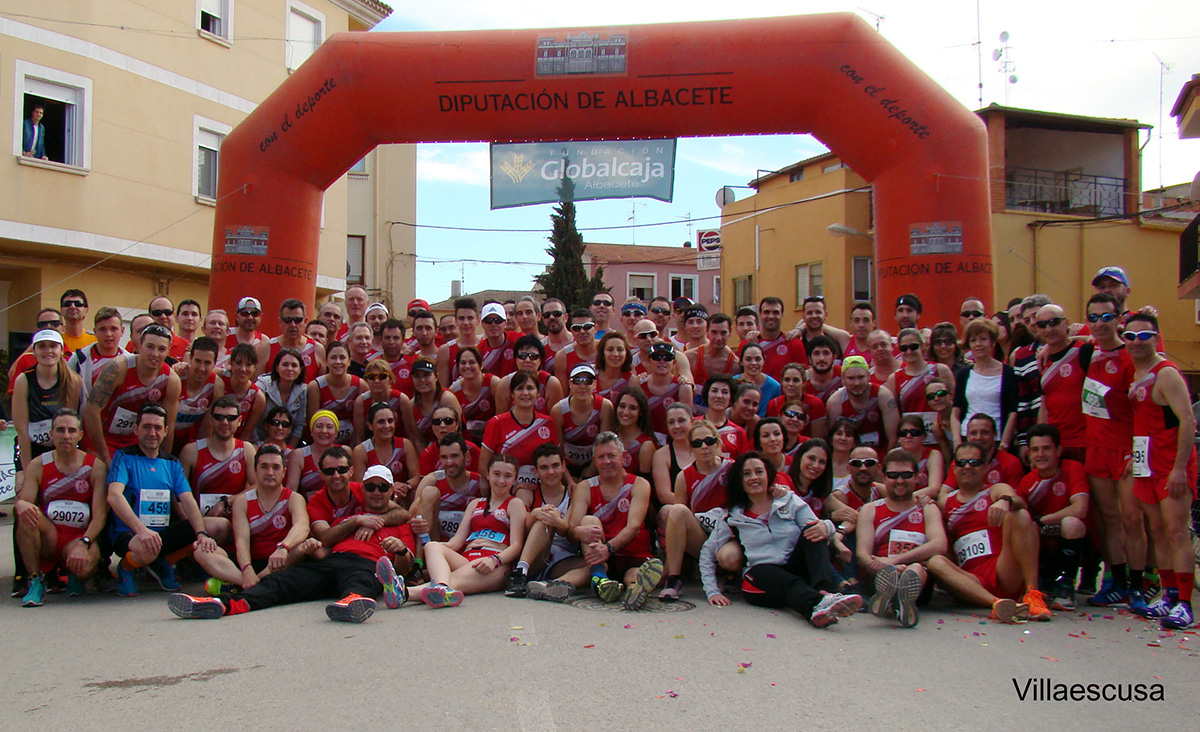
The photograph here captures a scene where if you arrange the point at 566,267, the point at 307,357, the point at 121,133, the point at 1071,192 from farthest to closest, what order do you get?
the point at 566,267
the point at 1071,192
the point at 121,133
the point at 307,357

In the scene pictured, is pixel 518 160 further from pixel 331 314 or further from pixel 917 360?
pixel 917 360

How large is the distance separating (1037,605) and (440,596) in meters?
3.48

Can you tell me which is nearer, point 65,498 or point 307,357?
point 65,498

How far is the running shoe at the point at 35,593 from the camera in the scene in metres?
5.46

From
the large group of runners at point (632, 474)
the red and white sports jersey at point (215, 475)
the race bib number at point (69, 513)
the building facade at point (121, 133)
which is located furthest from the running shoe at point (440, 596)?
the building facade at point (121, 133)

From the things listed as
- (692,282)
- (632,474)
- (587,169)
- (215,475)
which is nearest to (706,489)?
(632,474)

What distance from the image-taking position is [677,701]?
3.57 meters

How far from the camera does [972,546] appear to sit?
5.39 metres

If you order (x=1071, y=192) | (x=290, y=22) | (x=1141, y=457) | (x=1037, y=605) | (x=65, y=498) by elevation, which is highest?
(x=290, y=22)

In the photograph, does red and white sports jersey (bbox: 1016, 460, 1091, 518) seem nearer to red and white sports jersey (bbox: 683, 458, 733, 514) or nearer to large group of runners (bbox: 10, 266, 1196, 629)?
large group of runners (bbox: 10, 266, 1196, 629)

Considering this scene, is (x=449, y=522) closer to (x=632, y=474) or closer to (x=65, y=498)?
(x=632, y=474)

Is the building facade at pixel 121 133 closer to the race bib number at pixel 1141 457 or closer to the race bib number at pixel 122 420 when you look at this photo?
the race bib number at pixel 122 420

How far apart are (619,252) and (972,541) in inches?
1511

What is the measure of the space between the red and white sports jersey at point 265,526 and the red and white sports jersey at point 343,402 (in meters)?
1.09
